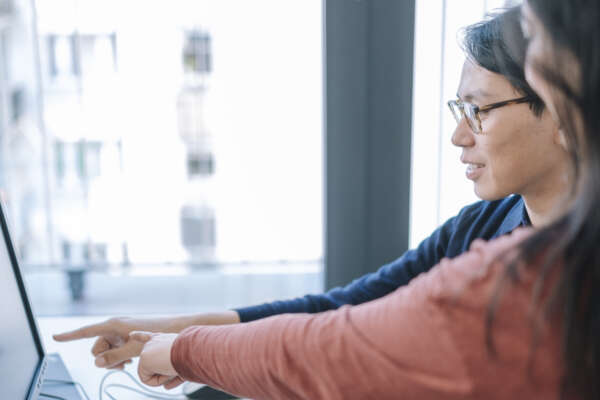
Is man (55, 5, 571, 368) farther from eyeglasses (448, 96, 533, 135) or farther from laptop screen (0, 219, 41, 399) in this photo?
laptop screen (0, 219, 41, 399)

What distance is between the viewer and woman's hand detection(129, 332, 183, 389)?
34.3 inches

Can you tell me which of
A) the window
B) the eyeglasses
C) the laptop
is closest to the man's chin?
the eyeglasses

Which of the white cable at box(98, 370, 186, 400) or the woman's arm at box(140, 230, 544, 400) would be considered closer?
the woman's arm at box(140, 230, 544, 400)

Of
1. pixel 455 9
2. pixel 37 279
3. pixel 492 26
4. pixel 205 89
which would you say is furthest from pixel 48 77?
pixel 492 26

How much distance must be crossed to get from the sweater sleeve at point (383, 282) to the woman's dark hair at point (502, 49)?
0.36 m

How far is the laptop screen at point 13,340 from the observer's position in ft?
2.74

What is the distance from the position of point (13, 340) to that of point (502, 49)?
954mm

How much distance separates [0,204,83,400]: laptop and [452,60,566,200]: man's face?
0.85 m

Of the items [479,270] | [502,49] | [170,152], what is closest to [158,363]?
[479,270]

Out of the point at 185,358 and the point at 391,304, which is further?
the point at 185,358

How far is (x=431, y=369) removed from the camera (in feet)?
2.00

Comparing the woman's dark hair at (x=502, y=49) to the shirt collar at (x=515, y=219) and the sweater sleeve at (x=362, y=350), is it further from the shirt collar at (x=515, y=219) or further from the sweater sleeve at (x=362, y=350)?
the sweater sleeve at (x=362, y=350)

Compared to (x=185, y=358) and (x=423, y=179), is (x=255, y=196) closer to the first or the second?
(x=423, y=179)

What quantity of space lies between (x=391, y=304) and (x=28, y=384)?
2.10 ft
